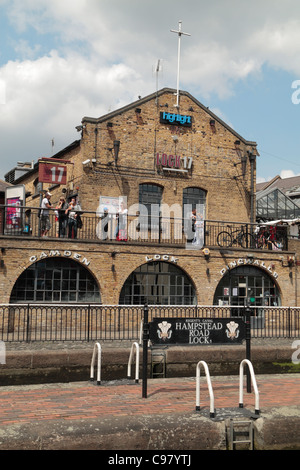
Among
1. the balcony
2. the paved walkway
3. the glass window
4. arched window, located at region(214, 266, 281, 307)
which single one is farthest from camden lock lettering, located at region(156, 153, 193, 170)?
the paved walkway

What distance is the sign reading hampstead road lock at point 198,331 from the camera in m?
9.78

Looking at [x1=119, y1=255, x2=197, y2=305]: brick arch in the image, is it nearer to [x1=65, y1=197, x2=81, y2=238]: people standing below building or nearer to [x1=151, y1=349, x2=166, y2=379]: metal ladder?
[x1=65, y1=197, x2=81, y2=238]: people standing below building

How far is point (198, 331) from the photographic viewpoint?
989cm

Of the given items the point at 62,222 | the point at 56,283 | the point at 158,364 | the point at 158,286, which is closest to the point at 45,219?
the point at 62,222

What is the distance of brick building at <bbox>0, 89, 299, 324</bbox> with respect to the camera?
63.3 feet

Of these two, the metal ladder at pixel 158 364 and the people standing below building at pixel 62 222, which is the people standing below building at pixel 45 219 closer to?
the people standing below building at pixel 62 222

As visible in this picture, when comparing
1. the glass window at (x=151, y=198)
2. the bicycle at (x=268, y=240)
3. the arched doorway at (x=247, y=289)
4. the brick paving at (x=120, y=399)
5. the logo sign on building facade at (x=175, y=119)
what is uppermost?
the logo sign on building facade at (x=175, y=119)

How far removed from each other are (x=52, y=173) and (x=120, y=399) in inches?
567

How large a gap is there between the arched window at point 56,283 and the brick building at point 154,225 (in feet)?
0.12

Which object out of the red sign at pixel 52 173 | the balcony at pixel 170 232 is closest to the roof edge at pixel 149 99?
the red sign at pixel 52 173

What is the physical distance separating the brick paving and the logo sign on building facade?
1548 centimetres

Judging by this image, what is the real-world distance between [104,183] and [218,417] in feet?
52.8

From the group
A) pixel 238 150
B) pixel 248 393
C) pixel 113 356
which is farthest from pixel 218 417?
pixel 238 150

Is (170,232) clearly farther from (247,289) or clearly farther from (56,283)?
(56,283)
